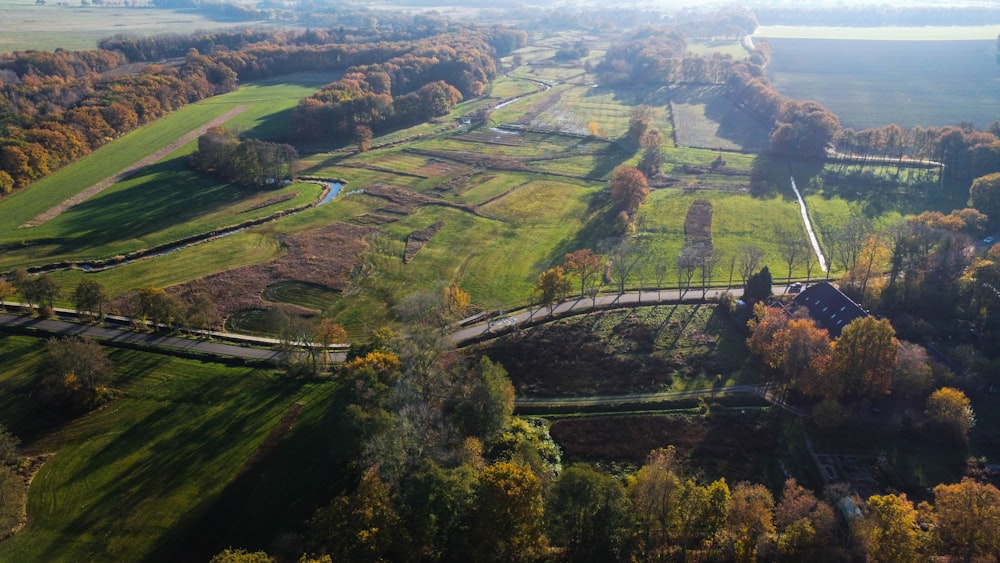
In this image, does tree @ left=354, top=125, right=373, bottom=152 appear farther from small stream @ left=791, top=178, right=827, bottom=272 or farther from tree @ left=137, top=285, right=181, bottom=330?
small stream @ left=791, top=178, right=827, bottom=272

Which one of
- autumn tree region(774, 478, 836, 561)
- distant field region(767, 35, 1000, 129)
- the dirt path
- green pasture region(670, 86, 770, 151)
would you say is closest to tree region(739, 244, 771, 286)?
autumn tree region(774, 478, 836, 561)

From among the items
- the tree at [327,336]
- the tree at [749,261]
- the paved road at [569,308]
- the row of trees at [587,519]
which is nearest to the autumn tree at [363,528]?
the row of trees at [587,519]

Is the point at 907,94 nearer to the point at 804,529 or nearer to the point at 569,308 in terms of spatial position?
the point at 569,308

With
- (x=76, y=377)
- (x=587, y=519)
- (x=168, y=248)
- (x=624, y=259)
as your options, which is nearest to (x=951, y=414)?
(x=587, y=519)

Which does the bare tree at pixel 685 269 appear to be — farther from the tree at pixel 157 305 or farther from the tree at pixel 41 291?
the tree at pixel 41 291

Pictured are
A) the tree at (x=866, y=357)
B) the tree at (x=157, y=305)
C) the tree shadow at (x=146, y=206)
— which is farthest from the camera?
the tree shadow at (x=146, y=206)

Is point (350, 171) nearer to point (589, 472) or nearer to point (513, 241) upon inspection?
point (513, 241)
